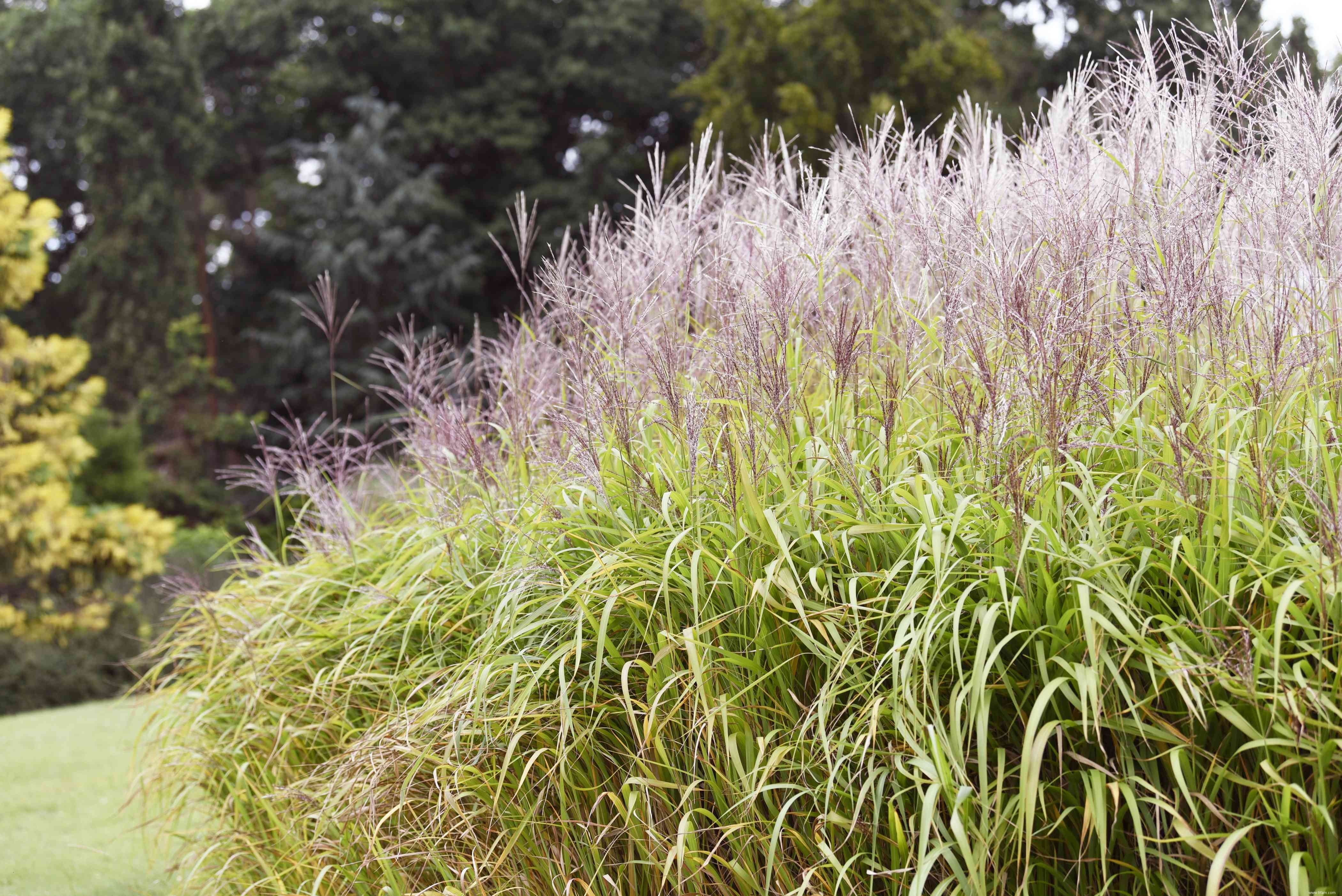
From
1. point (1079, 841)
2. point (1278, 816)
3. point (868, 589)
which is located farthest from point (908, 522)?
point (1278, 816)

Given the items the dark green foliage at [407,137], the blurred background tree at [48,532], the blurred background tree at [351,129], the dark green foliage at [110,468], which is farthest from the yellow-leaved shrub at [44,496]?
the dark green foliage at [407,137]

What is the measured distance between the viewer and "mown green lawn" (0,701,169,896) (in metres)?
3.45

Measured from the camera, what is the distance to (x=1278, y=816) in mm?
1505

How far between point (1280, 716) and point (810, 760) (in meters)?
0.74

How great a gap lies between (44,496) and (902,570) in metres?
7.91

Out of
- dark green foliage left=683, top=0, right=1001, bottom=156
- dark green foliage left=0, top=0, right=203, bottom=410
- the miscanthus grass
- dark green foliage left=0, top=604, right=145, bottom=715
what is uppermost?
dark green foliage left=0, top=0, right=203, bottom=410

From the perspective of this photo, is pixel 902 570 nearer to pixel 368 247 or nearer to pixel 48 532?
pixel 48 532

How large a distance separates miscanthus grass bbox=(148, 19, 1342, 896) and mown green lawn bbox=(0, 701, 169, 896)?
3.61 ft

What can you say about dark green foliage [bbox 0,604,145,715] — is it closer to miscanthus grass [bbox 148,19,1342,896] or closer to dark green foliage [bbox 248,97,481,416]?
miscanthus grass [bbox 148,19,1342,896]

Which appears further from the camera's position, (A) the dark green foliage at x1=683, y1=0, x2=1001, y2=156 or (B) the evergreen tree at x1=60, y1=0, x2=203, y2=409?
(B) the evergreen tree at x1=60, y1=0, x2=203, y2=409

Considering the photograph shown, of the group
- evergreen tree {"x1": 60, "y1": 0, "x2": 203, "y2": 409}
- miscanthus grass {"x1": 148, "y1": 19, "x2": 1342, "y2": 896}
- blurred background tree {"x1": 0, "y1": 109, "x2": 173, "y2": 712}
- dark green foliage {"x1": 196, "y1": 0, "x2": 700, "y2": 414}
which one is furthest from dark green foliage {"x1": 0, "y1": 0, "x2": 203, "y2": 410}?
miscanthus grass {"x1": 148, "y1": 19, "x2": 1342, "y2": 896}

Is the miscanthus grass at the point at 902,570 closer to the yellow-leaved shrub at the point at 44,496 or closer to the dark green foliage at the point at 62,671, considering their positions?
the dark green foliage at the point at 62,671

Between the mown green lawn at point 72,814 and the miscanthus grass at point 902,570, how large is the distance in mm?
1100

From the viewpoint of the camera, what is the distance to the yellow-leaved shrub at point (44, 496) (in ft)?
25.7
